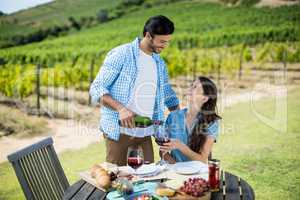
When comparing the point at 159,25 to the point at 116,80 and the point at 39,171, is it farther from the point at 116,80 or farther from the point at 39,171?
the point at 39,171

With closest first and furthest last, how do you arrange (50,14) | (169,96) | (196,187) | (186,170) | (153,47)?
(196,187), (186,170), (153,47), (169,96), (50,14)

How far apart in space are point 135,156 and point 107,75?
0.69 m

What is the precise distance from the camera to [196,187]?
6.64ft

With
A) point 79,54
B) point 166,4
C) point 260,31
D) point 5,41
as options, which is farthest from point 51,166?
point 166,4

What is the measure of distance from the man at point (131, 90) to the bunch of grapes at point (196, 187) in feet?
2.29

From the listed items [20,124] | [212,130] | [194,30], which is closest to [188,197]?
[212,130]

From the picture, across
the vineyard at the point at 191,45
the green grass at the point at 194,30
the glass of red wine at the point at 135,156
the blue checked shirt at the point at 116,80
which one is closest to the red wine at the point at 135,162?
the glass of red wine at the point at 135,156

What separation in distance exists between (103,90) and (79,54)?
30.7 ft

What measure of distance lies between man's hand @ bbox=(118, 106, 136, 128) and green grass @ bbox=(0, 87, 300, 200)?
6.40ft

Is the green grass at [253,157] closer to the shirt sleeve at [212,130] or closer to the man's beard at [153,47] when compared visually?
the shirt sleeve at [212,130]

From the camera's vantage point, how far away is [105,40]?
43.3ft

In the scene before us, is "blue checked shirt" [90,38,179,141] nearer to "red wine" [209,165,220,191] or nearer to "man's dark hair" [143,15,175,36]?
"man's dark hair" [143,15,175,36]

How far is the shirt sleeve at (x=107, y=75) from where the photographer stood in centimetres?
273

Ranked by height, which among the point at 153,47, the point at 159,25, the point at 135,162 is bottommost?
the point at 135,162
